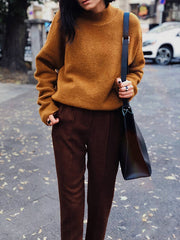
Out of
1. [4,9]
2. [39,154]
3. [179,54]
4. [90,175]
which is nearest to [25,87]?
[4,9]

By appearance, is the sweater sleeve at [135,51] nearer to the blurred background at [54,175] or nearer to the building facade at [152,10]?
the blurred background at [54,175]

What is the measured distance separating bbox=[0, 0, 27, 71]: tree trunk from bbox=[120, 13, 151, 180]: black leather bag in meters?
10.4

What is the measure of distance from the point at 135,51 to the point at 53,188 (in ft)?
6.56

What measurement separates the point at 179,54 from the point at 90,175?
11.2 meters

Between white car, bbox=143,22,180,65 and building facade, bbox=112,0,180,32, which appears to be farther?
building facade, bbox=112,0,180,32

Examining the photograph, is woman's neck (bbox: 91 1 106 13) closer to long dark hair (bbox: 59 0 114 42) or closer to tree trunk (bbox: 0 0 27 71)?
long dark hair (bbox: 59 0 114 42)

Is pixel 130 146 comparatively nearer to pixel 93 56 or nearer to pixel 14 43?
pixel 93 56

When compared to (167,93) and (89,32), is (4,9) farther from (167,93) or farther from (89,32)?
(89,32)

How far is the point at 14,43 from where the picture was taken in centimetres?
1143

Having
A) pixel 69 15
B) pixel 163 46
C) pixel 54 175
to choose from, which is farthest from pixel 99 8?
pixel 163 46

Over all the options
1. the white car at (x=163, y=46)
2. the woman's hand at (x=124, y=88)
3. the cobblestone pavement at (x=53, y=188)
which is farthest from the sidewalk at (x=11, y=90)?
the woman's hand at (x=124, y=88)

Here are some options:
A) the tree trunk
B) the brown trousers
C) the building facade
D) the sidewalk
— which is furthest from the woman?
the building facade

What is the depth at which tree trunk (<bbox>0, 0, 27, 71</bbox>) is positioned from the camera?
11.3m

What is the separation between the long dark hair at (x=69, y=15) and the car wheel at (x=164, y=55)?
11.2m
